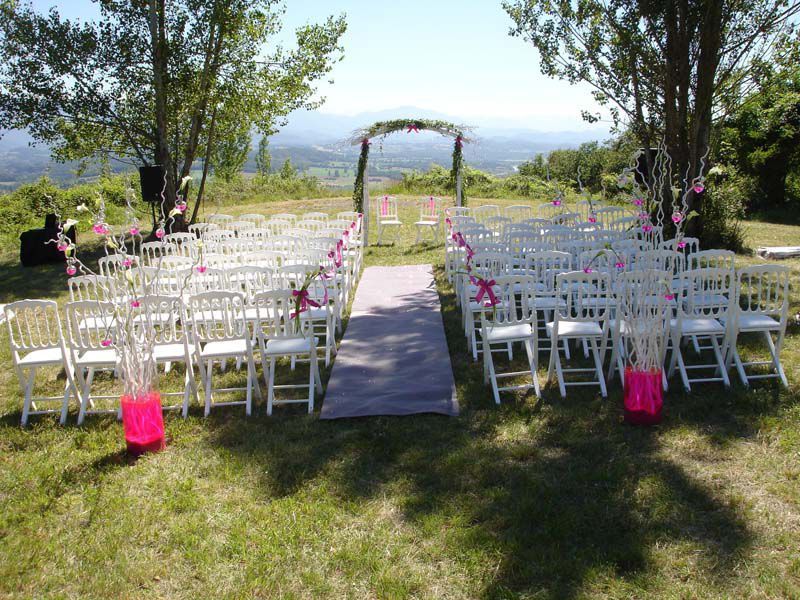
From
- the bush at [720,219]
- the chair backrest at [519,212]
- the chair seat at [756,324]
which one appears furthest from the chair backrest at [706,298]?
the bush at [720,219]

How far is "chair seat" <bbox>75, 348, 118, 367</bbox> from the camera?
5.25m

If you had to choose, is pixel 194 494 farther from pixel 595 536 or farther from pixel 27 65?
pixel 27 65

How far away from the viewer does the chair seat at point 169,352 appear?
5414mm

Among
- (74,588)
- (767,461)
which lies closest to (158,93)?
(74,588)

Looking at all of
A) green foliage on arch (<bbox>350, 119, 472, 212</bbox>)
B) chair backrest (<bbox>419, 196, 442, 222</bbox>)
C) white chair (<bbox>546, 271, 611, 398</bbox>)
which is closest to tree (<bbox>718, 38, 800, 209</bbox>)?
green foliage on arch (<bbox>350, 119, 472, 212</bbox>)

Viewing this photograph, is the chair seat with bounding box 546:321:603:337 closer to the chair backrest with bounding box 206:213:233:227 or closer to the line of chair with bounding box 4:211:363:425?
the line of chair with bounding box 4:211:363:425

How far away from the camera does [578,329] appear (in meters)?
5.54

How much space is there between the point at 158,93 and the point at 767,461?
12.4 metres

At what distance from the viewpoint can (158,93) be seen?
1312 centimetres

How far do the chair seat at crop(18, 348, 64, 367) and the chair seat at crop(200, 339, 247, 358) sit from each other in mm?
1190

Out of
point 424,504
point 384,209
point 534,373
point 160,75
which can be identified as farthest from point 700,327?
point 160,75

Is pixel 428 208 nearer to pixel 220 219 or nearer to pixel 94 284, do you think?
pixel 220 219

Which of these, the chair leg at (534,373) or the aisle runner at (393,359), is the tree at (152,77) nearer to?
the aisle runner at (393,359)

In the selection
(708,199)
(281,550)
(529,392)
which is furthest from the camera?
(708,199)
